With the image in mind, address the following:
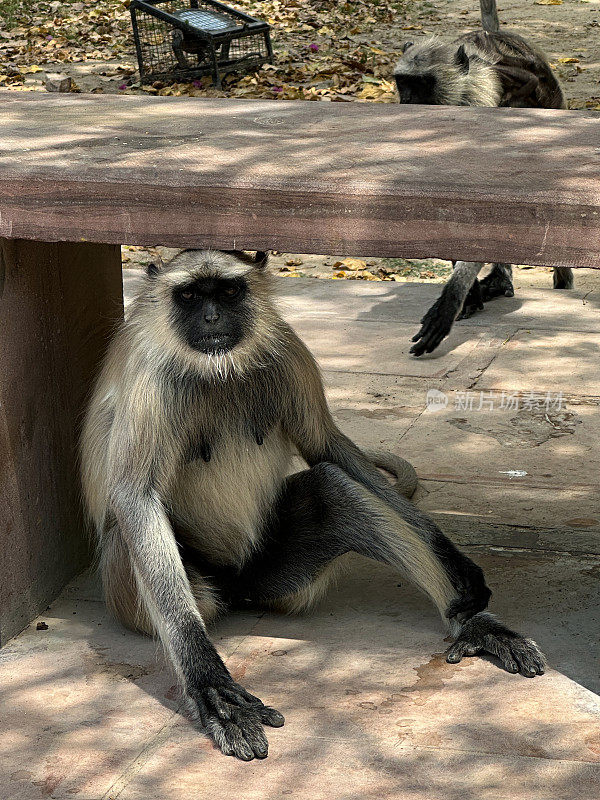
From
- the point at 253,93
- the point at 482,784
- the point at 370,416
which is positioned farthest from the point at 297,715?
the point at 253,93

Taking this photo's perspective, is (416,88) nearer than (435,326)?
No

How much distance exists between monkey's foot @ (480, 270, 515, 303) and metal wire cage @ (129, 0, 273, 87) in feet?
18.6

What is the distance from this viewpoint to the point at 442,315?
5859 millimetres

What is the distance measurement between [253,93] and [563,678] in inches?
369

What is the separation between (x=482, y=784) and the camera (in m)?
2.57

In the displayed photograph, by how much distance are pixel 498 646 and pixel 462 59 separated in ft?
15.3

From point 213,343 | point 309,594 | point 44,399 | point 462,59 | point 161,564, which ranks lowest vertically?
point 309,594

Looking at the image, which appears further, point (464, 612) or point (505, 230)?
point (464, 612)

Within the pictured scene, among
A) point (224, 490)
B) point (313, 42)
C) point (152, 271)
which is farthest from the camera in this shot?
point (313, 42)

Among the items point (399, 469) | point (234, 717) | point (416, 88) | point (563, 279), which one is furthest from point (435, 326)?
point (234, 717)

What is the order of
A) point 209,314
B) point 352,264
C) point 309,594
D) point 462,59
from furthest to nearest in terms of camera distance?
point 352,264, point 462,59, point 309,594, point 209,314

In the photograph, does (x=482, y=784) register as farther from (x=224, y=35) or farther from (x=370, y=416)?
(x=224, y=35)

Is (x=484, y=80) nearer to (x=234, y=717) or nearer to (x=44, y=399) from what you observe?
(x=44, y=399)

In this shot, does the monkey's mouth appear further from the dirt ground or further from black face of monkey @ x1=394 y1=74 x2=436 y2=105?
the dirt ground
